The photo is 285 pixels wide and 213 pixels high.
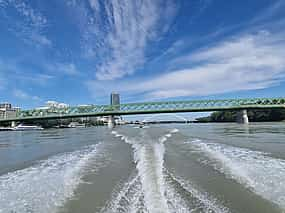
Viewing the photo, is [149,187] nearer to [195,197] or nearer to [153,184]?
[153,184]

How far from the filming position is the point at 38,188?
24.5 feet

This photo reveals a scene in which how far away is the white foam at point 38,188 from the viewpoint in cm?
595

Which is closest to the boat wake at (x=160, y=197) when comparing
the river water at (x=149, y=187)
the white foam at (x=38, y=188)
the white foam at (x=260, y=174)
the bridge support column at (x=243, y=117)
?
the river water at (x=149, y=187)

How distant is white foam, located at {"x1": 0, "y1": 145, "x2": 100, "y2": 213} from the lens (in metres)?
5.95

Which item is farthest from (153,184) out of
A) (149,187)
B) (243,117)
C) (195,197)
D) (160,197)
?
(243,117)

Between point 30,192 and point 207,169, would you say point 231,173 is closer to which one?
point 207,169

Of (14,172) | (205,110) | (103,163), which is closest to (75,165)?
(103,163)

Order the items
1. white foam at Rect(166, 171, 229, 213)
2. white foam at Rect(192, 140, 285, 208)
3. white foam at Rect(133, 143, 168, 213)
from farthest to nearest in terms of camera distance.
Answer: white foam at Rect(192, 140, 285, 208)
white foam at Rect(133, 143, 168, 213)
white foam at Rect(166, 171, 229, 213)

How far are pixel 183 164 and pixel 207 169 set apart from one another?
1.31 m

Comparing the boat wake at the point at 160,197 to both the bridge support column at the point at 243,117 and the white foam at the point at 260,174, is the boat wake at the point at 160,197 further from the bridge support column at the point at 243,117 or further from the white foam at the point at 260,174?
the bridge support column at the point at 243,117

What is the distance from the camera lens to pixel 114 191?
272 inches

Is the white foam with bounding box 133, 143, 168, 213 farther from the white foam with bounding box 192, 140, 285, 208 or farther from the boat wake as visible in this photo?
the white foam with bounding box 192, 140, 285, 208

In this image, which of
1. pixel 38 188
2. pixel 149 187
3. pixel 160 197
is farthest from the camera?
pixel 38 188

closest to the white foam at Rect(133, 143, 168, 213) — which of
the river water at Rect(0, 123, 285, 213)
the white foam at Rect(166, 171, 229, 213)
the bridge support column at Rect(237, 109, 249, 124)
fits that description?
the river water at Rect(0, 123, 285, 213)
